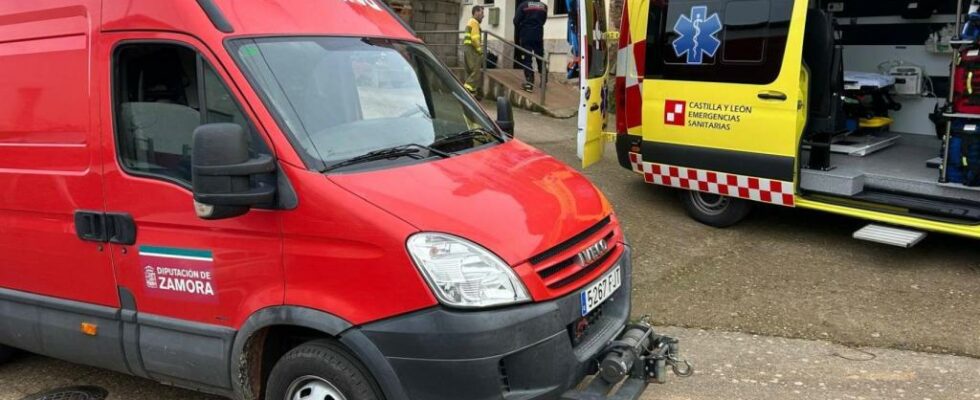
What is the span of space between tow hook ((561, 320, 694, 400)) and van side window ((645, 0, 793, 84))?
3243 millimetres

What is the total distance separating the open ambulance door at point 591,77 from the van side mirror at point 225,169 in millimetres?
3981

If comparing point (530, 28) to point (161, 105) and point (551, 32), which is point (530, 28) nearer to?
point (551, 32)

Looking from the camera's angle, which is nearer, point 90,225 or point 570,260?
point 570,260

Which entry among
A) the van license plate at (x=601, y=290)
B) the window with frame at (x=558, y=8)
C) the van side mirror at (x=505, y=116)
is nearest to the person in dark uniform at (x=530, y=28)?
the window with frame at (x=558, y=8)

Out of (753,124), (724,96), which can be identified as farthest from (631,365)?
(724,96)

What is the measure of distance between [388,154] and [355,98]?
0.34 meters

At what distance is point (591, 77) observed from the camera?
251 inches

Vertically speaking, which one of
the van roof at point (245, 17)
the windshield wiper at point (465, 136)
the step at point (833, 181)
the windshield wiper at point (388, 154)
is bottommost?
the step at point (833, 181)

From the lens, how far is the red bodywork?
2.69 m

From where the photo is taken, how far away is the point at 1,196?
11.8 feet

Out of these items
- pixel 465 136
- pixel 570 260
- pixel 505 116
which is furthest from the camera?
pixel 505 116

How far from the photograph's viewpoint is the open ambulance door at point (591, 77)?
616 centimetres

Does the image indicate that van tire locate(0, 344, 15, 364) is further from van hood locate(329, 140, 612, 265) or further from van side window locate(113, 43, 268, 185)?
van hood locate(329, 140, 612, 265)

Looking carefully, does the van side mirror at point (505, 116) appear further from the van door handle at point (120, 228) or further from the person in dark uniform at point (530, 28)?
the person in dark uniform at point (530, 28)
